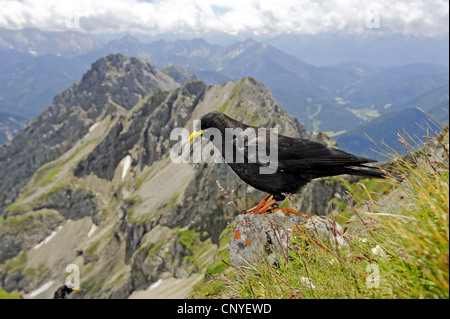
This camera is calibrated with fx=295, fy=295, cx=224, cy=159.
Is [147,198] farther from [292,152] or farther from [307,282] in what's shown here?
[307,282]

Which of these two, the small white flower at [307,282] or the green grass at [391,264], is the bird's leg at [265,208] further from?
the small white flower at [307,282]

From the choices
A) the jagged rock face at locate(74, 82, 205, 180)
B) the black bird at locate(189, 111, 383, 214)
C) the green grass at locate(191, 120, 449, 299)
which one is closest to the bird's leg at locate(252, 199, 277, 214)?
the black bird at locate(189, 111, 383, 214)

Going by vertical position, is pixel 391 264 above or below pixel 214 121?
below

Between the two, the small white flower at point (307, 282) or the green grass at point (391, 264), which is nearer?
the green grass at point (391, 264)

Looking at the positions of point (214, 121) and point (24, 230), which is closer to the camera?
point (214, 121)

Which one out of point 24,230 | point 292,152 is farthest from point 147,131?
point 292,152

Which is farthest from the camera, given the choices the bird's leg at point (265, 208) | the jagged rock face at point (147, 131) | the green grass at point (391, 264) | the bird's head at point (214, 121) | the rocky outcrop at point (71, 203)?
the rocky outcrop at point (71, 203)

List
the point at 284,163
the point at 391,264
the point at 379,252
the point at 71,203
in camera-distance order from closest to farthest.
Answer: the point at 391,264 → the point at 379,252 → the point at 284,163 → the point at 71,203

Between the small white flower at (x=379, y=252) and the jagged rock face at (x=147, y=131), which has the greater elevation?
the small white flower at (x=379, y=252)

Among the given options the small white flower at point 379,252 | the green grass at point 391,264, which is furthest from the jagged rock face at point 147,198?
the small white flower at point 379,252

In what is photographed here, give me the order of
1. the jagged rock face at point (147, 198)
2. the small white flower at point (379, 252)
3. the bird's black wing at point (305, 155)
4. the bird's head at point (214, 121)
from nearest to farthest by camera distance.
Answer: the small white flower at point (379, 252)
the bird's black wing at point (305, 155)
the bird's head at point (214, 121)
the jagged rock face at point (147, 198)

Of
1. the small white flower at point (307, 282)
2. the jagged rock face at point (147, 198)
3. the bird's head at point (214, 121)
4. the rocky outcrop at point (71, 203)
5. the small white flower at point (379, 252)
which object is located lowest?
the rocky outcrop at point (71, 203)

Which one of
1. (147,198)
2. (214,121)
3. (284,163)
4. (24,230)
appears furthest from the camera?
(24,230)
